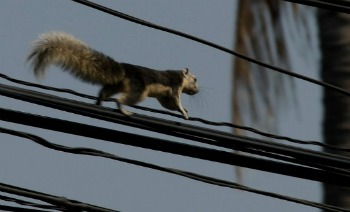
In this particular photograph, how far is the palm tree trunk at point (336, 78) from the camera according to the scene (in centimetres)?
1053

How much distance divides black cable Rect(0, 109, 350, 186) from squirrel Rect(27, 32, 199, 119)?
32 centimetres

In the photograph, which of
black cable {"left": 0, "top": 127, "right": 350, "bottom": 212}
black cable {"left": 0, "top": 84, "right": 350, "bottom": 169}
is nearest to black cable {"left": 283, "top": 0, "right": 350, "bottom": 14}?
black cable {"left": 0, "top": 84, "right": 350, "bottom": 169}

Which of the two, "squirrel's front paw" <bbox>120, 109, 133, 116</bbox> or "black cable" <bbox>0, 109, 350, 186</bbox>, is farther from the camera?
"squirrel's front paw" <bbox>120, 109, 133, 116</bbox>

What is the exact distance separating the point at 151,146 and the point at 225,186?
0.54 m

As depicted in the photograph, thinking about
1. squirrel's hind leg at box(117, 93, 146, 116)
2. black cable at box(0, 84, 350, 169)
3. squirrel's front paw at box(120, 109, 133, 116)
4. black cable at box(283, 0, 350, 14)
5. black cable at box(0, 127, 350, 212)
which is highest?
black cable at box(283, 0, 350, 14)

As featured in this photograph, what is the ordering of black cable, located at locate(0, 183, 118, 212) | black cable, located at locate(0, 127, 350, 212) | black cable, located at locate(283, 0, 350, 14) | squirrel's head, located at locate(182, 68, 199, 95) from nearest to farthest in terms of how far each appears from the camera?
black cable, located at locate(0, 183, 118, 212), black cable, located at locate(0, 127, 350, 212), black cable, located at locate(283, 0, 350, 14), squirrel's head, located at locate(182, 68, 199, 95)

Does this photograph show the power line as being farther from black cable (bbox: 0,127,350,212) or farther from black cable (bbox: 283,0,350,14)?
black cable (bbox: 283,0,350,14)

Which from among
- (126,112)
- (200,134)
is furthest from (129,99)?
(200,134)

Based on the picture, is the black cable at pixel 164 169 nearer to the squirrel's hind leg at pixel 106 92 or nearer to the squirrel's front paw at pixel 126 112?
the squirrel's front paw at pixel 126 112

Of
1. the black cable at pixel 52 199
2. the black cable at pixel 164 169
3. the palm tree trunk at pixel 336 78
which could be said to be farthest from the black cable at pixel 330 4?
the black cable at pixel 52 199

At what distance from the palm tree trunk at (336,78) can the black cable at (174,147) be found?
0.31m

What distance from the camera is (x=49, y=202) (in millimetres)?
9984

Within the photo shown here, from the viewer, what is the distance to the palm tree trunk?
10531 millimetres

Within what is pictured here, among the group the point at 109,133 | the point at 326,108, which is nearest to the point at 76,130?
the point at 109,133
